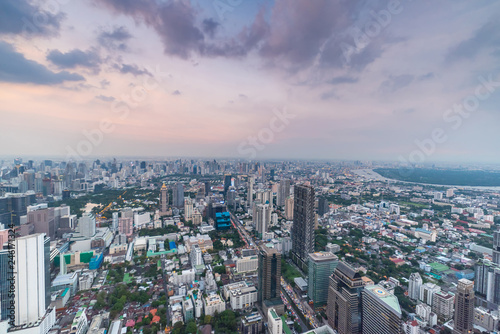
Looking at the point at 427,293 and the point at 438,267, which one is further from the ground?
the point at 427,293

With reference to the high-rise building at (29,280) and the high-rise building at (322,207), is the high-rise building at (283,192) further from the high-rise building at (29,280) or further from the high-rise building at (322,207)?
the high-rise building at (29,280)

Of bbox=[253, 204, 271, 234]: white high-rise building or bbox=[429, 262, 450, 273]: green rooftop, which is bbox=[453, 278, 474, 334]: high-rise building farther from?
bbox=[253, 204, 271, 234]: white high-rise building

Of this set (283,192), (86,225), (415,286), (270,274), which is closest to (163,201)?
(86,225)

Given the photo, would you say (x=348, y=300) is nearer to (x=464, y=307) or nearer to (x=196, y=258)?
(x=464, y=307)

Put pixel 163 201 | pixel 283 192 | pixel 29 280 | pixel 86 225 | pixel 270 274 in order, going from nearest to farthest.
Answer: pixel 29 280 < pixel 270 274 < pixel 86 225 < pixel 163 201 < pixel 283 192

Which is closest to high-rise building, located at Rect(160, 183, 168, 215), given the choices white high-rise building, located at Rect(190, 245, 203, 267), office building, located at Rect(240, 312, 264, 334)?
white high-rise building, located at Rect(190, 245, 203, 267)

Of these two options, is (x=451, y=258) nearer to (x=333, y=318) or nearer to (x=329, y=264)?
(x=329, y=264)
